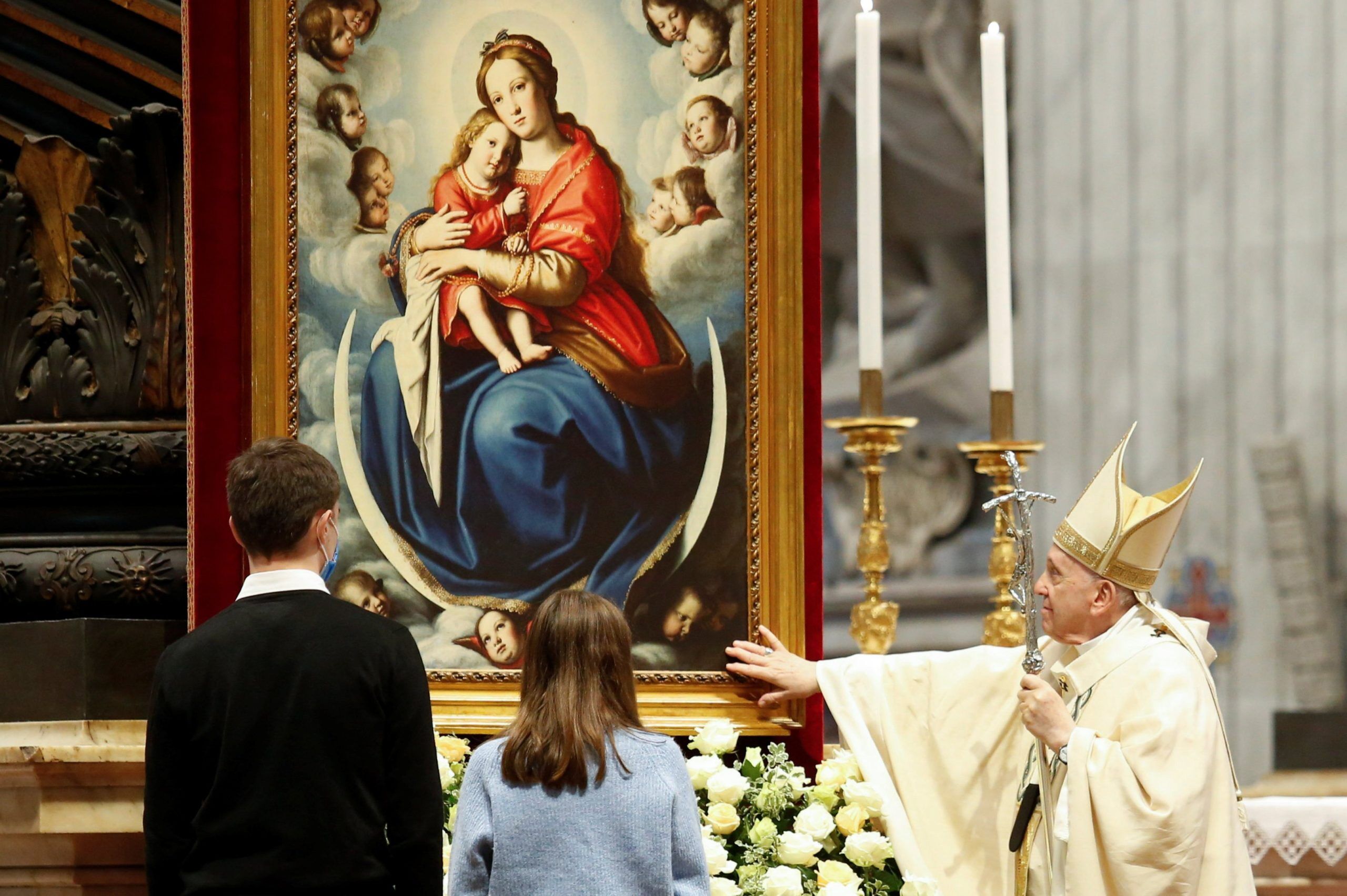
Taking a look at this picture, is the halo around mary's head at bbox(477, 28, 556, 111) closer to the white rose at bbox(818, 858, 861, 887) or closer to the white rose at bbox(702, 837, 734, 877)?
the white rose at bbox(702, 837, 734, 877)

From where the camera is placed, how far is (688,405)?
379 cm

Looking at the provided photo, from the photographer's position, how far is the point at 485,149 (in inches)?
152

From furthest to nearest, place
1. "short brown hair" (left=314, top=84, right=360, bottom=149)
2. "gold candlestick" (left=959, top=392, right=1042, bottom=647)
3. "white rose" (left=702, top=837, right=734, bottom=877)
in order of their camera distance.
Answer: "short brown hair" (left=314, top=84, right=360, bottom=149)
"gold candlestick" (left=959, top=392, right=1042, bottom=647)
"white rose" (left=702, top=837, right=734, bottom=877)

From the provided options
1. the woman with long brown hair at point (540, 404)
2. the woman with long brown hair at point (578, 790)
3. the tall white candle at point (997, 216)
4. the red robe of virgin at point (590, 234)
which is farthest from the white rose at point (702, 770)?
the tall white candle at point (997, 216)

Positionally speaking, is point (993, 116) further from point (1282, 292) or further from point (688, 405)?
point (1282, 292)

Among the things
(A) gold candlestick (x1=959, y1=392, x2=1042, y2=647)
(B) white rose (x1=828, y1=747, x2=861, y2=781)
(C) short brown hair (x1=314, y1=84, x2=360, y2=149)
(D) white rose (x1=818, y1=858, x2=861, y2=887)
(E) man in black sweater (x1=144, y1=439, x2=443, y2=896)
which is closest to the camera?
(E) man in black sweater (x1=144, y1=439, x2=443, y2=896)

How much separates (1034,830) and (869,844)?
51 cm

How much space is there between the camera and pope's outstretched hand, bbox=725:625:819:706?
146 inches

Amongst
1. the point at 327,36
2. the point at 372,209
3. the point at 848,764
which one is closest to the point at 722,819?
the point at 848,764

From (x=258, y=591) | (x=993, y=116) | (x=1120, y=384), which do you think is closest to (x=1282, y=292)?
(x=1120, y=384)

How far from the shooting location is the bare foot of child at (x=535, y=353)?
150 inches

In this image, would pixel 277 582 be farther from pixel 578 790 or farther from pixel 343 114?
pixel 343 114

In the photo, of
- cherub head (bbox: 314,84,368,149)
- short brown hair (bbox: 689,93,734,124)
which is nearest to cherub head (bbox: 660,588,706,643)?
short brown hair (bbox: 689,93,734,124)

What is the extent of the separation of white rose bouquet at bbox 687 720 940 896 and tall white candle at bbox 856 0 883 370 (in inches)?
39.0
